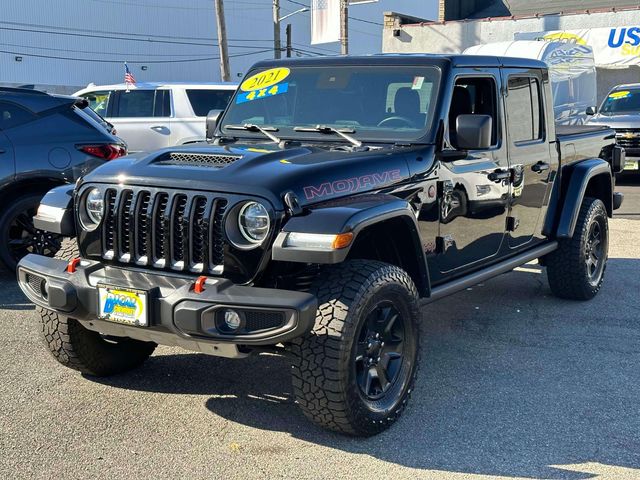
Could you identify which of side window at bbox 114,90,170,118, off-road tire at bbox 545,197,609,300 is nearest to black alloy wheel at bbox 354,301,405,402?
off-road tire at bbox 545,197,609,300

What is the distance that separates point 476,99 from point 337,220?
2.11 meters

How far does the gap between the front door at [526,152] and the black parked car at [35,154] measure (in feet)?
11.6

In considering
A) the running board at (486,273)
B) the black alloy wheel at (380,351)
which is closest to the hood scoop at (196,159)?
the black alloy wheel at (380,351)

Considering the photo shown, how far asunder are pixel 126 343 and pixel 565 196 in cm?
362

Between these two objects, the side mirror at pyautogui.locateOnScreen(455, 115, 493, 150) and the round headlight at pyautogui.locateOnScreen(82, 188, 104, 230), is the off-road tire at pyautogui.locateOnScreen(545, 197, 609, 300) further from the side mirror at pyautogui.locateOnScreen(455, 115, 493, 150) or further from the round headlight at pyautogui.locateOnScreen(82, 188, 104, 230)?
the round headlight at pyautogui.locateOnScreen(82, 188, 104, 230)

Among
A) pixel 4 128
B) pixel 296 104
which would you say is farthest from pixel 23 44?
pixel 296 104

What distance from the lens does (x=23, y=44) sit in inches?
1752

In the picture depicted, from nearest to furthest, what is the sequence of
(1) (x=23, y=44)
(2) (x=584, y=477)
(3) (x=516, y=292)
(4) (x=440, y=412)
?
(2) (x=584, y=477) < (4) (x=440, y=412) < (3) (x=516, y=292) < (1) (x=23, y=44)

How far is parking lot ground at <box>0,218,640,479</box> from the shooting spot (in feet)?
12.0

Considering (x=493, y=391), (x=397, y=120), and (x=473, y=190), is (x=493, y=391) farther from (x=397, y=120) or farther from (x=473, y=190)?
(x=397, y=120)

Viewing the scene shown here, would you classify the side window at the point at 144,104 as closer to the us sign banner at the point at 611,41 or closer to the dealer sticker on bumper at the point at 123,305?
the dealer sticker on bumper at the point at 123,305

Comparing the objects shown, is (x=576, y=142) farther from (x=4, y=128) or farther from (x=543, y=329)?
(x=4, y=128)

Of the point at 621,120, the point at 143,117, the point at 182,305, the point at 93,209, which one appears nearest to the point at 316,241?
the point at 182,305

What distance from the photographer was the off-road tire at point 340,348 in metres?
3.64
